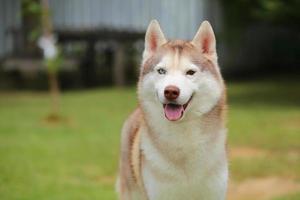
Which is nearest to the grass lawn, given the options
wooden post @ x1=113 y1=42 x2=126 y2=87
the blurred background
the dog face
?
the blurred background

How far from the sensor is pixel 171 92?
4430mm

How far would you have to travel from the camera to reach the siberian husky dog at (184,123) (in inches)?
182

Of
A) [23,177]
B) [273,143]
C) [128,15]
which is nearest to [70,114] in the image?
[273,143]

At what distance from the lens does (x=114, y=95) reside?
17.5 m

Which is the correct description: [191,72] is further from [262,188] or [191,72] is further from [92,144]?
[92,144]

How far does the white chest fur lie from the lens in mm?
4738

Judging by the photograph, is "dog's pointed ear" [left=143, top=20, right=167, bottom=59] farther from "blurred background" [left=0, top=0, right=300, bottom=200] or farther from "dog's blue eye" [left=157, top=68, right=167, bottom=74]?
"blurred background" [left=0, top=0, right=300, bottom=200]

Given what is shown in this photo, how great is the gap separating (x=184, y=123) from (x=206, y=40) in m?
0.58

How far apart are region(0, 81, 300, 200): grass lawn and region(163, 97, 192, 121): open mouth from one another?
10.4 feet

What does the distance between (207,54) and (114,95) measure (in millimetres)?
12650

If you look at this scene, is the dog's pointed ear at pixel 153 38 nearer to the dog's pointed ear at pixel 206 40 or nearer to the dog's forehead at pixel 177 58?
the dog's forehead at pixel 177 58

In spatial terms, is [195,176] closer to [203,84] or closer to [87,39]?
[203,84]

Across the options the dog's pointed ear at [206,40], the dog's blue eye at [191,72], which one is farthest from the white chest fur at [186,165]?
the dog's pointed ear at [206,40]

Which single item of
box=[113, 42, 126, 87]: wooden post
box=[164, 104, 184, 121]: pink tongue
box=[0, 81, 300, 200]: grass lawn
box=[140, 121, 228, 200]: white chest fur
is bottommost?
box=[113, 42, 126, 87]: wooden post
